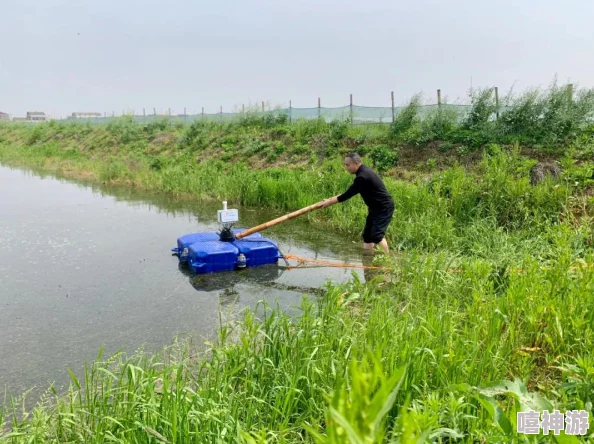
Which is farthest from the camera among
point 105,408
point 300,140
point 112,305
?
point 300,140

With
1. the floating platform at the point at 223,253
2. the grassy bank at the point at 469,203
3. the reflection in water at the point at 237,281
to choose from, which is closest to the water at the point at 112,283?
the reflection in water at the point at 237,281

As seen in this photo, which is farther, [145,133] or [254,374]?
[145,133]

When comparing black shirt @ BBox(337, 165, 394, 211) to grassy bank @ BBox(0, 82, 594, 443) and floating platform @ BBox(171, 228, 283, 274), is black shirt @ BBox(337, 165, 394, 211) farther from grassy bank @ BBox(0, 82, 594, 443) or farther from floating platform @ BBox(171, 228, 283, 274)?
floating platform @ BBox(171, 228, 283, 274)

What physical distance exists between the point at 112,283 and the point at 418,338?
4241 millimetres

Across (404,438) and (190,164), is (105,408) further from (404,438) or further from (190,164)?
(190,164)

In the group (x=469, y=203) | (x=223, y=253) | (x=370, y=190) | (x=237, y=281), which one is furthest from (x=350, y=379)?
(x=469, y=203)

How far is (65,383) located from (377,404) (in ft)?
11.2

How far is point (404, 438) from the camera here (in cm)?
90

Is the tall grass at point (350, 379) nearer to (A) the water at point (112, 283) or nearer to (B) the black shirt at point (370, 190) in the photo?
(A) the water at point (112, 283)

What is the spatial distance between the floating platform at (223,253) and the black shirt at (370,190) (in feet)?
4.19

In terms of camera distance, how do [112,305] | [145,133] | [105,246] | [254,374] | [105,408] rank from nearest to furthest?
[105,408] < [254,374] < [112,305] < [105,246] < [145,133]

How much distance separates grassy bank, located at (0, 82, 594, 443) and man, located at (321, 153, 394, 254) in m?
0.73

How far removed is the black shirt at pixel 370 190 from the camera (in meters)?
6.38

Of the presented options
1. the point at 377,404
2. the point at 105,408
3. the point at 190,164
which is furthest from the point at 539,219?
the point at 190,164
